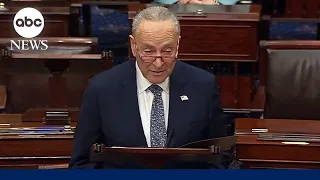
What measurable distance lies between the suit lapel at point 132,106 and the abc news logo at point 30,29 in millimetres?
1759

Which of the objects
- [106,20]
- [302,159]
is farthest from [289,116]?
[106,20]

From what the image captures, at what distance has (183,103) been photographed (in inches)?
103

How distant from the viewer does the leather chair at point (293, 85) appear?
3586mm

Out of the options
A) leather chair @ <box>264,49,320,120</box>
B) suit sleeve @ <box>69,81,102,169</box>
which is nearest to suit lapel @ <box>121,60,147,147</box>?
suit sleeve @ <box>69,81,102,169</box>

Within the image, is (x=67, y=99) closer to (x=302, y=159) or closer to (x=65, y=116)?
(x=65, y=116)

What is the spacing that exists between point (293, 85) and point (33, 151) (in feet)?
4.41

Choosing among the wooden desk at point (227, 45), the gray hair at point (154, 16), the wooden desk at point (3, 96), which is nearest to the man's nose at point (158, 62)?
the gray hair at point (154, 16)

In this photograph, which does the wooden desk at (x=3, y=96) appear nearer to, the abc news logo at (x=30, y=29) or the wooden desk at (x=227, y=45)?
the abc news logo at (x=30, y=29)

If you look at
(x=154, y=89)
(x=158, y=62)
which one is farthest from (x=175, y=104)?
(x=158, y=62)

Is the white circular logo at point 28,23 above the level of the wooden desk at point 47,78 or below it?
above

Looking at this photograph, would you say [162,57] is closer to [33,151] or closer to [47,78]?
[33,151]

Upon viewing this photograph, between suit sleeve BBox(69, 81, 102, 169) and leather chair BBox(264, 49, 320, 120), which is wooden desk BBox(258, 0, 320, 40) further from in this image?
suit sleeve BBox(69, 81, 102, 169)

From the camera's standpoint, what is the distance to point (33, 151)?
9.71ft

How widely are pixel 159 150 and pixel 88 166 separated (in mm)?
378
